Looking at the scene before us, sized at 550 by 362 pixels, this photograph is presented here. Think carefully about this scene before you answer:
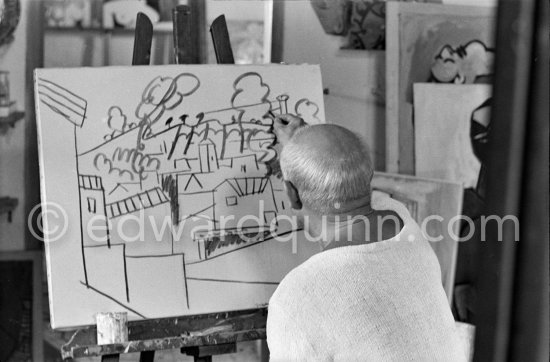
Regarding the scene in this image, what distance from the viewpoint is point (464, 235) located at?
12.5 ft

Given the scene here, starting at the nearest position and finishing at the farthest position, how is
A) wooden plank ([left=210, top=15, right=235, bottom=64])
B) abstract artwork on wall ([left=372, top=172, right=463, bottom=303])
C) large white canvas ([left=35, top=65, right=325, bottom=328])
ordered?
large white canvas ([left=35, top=65, right=325, bottom=328])
wooden plank ([left=210, top=15, right=235, bottom=64])
abstract artwork on wall ([left=372, top=172, right=463, bottom=303])

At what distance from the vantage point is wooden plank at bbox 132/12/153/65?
2760 millimetres

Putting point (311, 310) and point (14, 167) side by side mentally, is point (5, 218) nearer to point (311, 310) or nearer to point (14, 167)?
point (14, 167)

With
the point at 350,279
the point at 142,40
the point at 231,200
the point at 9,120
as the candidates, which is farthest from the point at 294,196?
the point at 9,120

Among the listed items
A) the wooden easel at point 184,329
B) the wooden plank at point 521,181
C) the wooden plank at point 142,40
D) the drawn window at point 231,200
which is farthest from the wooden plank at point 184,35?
the wooden plank at point 521,181

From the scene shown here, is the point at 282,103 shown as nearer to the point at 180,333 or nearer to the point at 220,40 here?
the point at 220,40

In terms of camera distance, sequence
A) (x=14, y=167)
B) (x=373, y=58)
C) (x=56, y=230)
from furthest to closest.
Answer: (x=373, y=58) < (x=14, y=167) < (x=56, y=230)

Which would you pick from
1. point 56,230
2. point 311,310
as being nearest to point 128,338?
point 56,230

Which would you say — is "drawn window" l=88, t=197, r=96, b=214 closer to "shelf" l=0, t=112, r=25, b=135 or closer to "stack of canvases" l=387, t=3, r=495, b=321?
"shelf" l=0, t=112, r=25, b=135

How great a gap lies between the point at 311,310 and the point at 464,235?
222cm

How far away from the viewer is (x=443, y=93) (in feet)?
12.1

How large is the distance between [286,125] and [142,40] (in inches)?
22.4

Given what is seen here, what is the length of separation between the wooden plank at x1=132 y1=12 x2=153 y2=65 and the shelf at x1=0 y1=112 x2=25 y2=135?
640 millimetres

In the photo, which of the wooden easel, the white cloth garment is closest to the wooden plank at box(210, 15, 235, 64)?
the wooden easel
